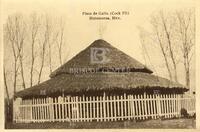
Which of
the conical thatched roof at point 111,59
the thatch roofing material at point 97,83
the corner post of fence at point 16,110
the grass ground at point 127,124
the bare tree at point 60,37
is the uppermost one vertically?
the bare tree at point 60,37

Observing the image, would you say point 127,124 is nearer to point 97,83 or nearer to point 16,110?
point 97,83

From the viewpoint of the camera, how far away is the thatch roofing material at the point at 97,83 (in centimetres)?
74

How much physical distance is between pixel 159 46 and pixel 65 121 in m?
0.26

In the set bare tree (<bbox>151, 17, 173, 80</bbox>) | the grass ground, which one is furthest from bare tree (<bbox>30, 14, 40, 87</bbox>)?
bare tree (<bbox>151, 17, 173, 80</bbox>)

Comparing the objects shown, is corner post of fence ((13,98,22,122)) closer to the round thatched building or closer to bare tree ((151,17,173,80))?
the round thatched building

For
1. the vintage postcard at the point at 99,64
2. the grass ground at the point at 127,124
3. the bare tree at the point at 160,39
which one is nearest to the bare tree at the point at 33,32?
the vintage postcard at the point at 99,64

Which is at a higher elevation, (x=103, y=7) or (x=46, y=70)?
(x=103, y=7)

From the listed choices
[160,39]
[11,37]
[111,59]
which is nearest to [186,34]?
[160,39]

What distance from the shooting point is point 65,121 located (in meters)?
0.74

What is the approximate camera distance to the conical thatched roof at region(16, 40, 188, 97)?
738 millimetres

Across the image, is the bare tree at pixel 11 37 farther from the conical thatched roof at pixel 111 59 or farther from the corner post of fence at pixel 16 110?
the conical thatched roof at pixel 111 59

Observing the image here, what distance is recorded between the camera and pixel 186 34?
74 centimetres

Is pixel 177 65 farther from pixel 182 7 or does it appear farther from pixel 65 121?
pixel 65 121

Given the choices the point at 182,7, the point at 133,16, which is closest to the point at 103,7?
the point at 133,16
